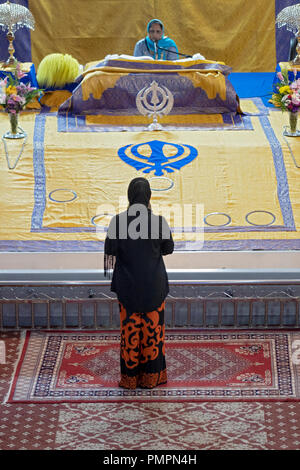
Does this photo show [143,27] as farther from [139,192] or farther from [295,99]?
[139,192]

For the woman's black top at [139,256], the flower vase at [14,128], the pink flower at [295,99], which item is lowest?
the woman's black top at [139,256]

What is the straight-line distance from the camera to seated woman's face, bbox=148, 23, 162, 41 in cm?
885

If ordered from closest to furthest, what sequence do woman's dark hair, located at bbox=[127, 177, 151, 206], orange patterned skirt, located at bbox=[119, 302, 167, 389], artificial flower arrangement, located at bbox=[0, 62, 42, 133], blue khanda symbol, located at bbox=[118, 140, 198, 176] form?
woman's dark hair, located at bbox=[127, 177, 151, 206] → orange patterned skirt, located at bbox=[119, 302, 167, 389] → blue khanda symbol, located at bbox=[118, 140, 198, 176] → artificial flower arrangement, located at bbox=[0, 62, 42, 133]

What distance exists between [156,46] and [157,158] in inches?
92.1

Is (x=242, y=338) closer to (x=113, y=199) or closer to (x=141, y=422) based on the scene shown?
(x=141, y=422)

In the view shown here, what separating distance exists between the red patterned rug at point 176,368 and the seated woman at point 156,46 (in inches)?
167

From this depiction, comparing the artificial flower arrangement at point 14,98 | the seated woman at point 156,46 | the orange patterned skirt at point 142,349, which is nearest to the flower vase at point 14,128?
the artificial flower arrangement at point 14,98

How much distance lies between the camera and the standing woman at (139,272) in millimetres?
4684

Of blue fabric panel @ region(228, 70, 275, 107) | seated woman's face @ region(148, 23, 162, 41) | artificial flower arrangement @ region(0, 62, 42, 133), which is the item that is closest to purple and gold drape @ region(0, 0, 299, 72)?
blue fabric panel @ region(228, 70, 275, 107)

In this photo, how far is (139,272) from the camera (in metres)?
4.71

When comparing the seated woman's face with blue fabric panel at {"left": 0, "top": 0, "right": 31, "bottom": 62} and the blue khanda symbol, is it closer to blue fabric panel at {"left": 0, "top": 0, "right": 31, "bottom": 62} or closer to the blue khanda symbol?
the blue khanda symbol

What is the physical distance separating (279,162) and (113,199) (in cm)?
146

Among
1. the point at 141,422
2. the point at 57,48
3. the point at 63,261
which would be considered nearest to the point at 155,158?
the point at 63,261

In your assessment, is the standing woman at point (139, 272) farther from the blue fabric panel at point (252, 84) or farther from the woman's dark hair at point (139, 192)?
the blue fabric panel at point (252, 84)
